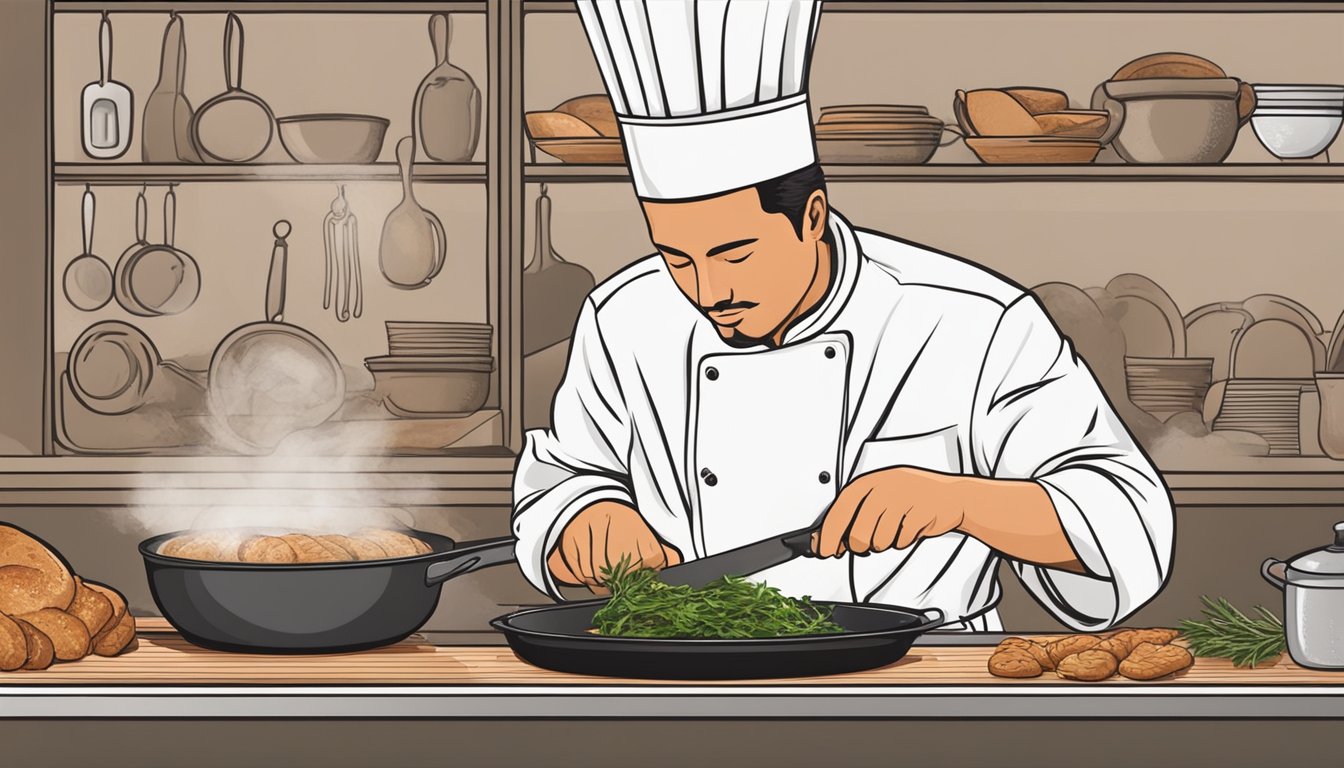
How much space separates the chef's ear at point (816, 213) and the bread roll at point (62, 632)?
130 cm

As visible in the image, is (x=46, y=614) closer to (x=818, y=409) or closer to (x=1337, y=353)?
(x=818, y=409)

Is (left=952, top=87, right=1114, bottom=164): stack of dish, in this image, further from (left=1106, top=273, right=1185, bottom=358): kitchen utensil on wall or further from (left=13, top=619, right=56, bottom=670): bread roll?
(left=13, top=619, right=56, bottom=670): bread roll

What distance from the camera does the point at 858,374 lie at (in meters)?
2.63

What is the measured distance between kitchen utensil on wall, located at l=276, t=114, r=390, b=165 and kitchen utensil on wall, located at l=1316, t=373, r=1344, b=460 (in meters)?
2.15

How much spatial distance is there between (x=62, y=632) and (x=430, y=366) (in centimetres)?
144

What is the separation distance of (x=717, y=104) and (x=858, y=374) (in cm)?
64

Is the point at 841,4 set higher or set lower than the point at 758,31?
higher

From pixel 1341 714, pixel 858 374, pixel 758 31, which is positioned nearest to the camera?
pixel 1341 714

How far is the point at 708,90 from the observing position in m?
2.26

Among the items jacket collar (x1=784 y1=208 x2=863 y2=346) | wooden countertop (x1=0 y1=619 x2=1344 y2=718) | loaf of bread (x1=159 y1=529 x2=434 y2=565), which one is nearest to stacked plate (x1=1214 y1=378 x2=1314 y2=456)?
jacket collar (x1=784 y1=208 x2=863 y2=346)

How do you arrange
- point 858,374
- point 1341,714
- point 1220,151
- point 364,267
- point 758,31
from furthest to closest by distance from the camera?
1. point 364,267
2. point 1220,151
3. point 858,374
4. point 758,31
5. point 1341,714

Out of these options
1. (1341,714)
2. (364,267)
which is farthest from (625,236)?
(1341,714)

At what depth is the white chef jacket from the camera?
2.55 m

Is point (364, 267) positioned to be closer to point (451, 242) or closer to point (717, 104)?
point (451, 242)
